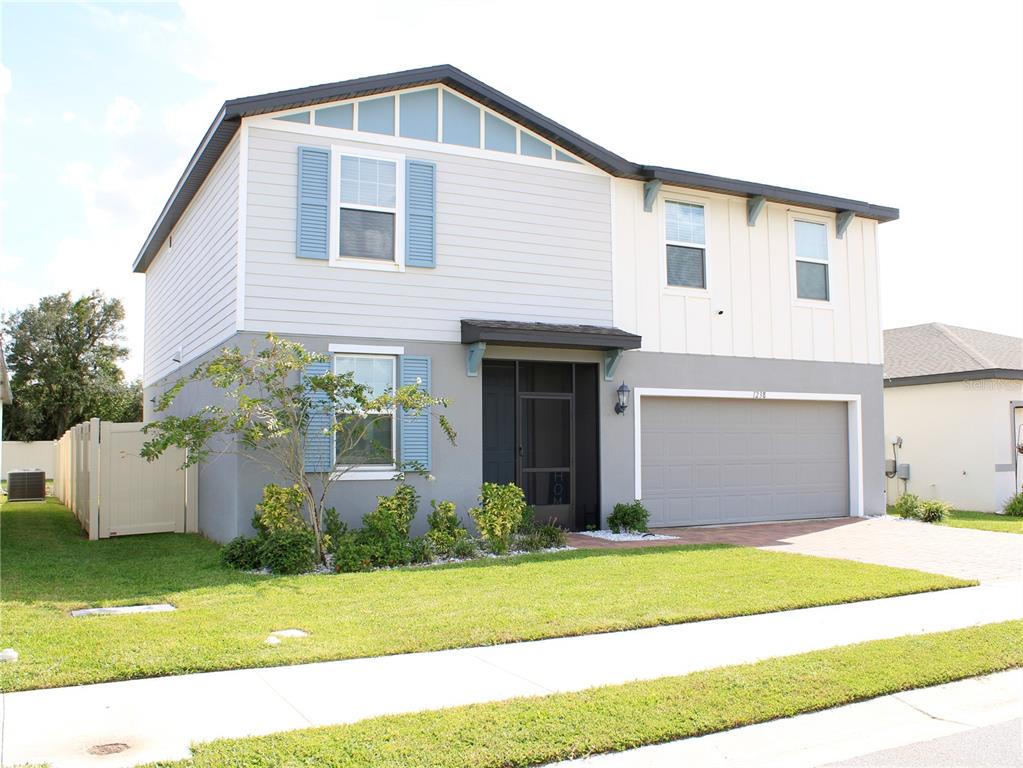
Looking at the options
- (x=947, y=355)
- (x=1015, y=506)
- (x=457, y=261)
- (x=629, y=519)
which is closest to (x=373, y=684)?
(x=457, y=261)

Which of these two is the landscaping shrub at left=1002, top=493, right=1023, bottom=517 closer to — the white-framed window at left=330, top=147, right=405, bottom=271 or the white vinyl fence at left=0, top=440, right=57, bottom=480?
the white-framed window at left=330, top=147, right=405, bottom=271

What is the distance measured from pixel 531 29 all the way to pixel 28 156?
29.8 ft

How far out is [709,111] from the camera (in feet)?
45.8

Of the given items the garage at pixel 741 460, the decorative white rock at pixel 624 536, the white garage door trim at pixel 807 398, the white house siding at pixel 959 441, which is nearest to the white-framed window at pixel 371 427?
the decorative white rock at pixel 624 536

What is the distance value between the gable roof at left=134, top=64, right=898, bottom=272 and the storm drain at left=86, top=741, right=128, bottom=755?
891cm

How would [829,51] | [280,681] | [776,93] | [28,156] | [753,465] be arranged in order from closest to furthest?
[280,681] < [829,51] < [776,93] < [28,156] < [753,465]

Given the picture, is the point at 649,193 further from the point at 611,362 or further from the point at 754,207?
the point at 611,362

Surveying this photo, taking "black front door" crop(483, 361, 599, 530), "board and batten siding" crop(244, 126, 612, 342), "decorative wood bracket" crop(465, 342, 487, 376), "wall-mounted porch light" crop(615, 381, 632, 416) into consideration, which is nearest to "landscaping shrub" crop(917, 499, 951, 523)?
"wall-mounted porch light" crop(615, 381, 632, 416)

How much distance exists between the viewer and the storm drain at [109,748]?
457cm

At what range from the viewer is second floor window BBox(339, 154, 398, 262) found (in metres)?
12.5

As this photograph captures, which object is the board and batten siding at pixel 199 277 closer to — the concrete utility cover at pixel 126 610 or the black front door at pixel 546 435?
the black front door at pixel 546 435

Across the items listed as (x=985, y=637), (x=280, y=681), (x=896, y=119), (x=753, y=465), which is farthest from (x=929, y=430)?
(x=280, y=681)

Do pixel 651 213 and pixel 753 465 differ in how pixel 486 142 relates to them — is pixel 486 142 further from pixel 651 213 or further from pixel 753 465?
pixel 753 465

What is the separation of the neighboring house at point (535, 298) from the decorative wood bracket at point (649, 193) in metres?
0.03
